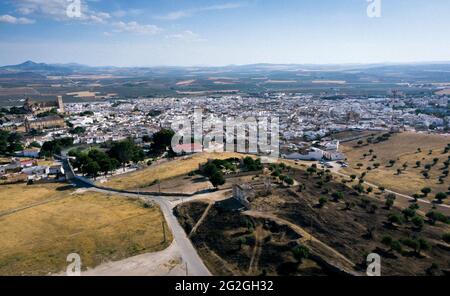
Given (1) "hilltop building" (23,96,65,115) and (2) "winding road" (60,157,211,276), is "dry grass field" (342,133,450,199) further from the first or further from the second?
(1) "hilltop building" (23,96,65,115)

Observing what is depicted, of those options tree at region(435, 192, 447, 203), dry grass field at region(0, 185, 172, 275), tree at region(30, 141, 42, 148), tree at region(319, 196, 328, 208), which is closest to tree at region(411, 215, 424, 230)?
tree at region(319, 196, 328, 208)

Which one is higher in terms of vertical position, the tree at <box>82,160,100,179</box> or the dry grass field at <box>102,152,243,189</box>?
the tree at <box>82,160,100,179</box>

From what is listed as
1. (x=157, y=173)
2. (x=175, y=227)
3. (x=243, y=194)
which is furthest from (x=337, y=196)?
(x=157, y=173)

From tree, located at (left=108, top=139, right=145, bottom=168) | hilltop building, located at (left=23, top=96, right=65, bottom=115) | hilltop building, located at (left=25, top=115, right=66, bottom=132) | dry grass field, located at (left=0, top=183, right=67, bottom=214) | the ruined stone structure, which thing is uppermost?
hilltop building, located at (left=23, top=96, right=65, bottom=115)

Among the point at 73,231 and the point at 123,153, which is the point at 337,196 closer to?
the point at 73,231
